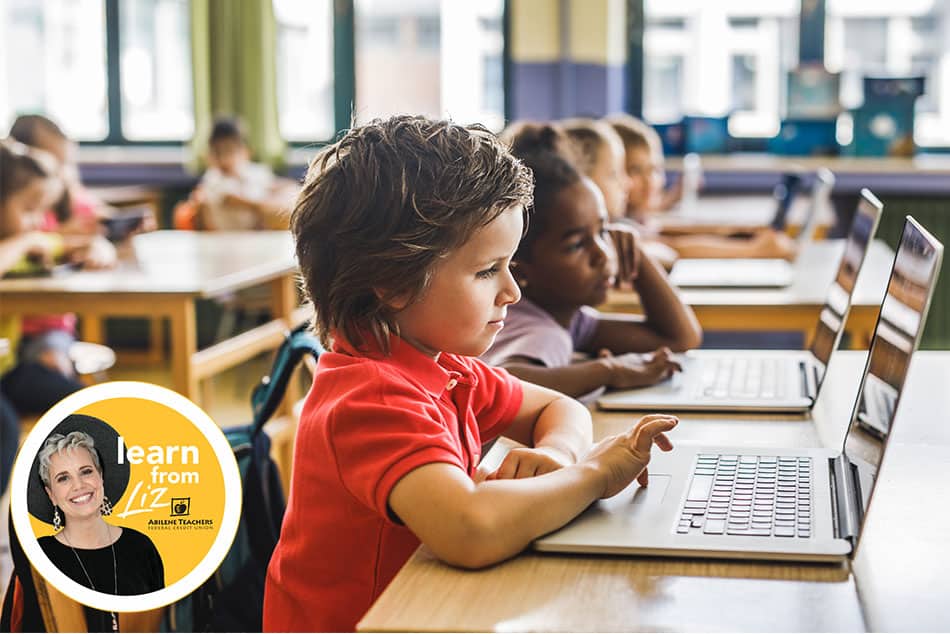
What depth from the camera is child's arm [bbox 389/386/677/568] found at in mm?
977

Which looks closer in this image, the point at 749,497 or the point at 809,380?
the point at 749,497

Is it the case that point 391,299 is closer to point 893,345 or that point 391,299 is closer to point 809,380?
point 893,345

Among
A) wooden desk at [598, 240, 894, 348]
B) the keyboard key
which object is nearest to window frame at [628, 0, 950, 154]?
wooden desk at [598, 240, 894, 348]

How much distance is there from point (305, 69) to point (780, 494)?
5.34m

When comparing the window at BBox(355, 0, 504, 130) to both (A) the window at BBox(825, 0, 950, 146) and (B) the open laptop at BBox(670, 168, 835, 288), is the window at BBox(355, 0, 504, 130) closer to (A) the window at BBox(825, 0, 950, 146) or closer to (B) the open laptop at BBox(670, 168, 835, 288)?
(A) the window at BBox(825, 0, 950, 146)

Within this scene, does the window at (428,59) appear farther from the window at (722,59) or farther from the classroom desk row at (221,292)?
the classroom desk row at (221,292)

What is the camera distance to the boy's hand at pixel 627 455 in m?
1.11

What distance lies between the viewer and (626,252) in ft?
7.01

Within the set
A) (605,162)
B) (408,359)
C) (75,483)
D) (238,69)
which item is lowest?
(75,483)

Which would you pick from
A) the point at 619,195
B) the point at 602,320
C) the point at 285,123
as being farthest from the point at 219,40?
the point at 602,320

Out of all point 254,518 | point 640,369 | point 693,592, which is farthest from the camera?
point 640,369

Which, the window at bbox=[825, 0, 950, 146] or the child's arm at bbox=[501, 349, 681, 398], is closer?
the child's arm at bbox=[501, 349, 681, 398]

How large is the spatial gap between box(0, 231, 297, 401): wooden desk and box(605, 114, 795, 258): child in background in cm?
109

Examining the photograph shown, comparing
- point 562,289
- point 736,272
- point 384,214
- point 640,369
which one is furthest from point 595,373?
point 736,272
